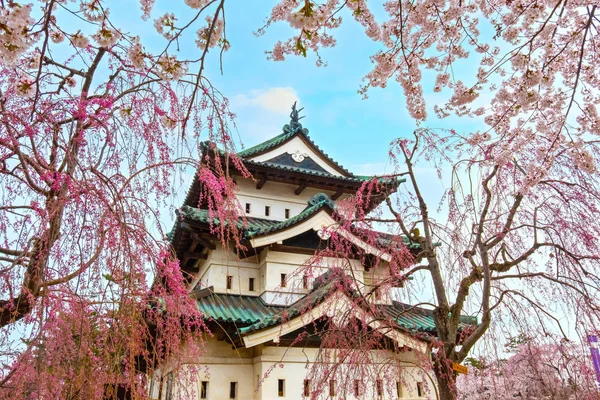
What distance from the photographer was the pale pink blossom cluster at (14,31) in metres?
2.00

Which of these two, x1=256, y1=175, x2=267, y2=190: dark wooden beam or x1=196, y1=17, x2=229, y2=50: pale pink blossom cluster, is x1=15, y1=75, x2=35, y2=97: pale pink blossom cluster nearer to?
x1=196, y1=17, x2=229, y2=50: pale pink blossom cluster

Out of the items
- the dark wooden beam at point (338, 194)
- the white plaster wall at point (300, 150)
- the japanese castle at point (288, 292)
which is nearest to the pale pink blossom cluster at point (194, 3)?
the japanese castle at point (288, 292)

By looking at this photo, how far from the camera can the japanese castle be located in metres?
5.77

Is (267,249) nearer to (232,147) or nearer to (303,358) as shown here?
(303,358)

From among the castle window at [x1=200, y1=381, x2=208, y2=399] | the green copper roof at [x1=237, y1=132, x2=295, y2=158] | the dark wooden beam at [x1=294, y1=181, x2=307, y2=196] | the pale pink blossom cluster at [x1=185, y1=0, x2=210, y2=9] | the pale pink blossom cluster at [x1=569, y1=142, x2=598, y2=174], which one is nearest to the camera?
the pale pink blossom cluster at [x1=185, y1=0, x2=210, y2=9]

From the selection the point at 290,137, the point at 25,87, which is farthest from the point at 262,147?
the point at 25,87

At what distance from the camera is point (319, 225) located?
9188 mm

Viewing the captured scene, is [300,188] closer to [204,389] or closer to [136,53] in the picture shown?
[204,389]

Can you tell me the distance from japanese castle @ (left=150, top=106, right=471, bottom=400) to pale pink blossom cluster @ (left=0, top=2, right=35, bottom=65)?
2.94m

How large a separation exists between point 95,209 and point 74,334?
1.16 m

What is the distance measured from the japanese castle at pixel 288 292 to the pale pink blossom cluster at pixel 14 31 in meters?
2.94

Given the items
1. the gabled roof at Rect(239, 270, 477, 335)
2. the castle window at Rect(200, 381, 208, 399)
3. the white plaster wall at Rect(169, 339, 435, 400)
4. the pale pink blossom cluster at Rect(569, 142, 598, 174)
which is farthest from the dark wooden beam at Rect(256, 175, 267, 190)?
the pale pink blossom cluster at Rect(569, 142, 598, 174)

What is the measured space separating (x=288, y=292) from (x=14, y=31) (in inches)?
239

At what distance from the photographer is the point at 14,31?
2049mm
